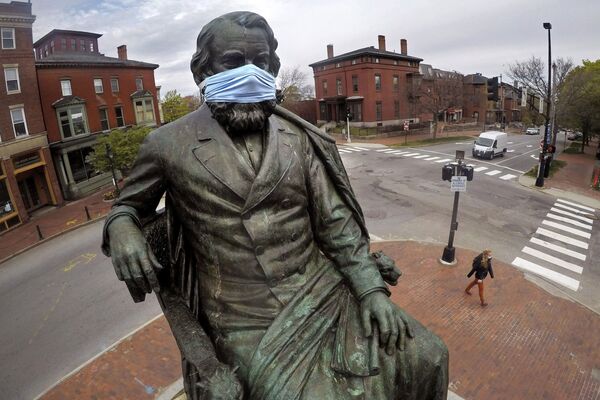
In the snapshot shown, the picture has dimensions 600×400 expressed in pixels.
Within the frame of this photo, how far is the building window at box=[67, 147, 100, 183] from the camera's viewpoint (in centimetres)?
2569

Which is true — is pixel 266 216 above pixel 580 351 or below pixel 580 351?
above

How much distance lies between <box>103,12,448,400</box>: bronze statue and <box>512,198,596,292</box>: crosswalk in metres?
10.5

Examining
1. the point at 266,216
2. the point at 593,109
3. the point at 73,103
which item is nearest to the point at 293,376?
the point at 266,216

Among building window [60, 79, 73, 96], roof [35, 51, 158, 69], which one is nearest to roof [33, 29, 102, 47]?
roof [35, 51, 158, 69]

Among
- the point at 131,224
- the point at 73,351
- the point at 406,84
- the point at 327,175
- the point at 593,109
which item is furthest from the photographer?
the point at 406,84

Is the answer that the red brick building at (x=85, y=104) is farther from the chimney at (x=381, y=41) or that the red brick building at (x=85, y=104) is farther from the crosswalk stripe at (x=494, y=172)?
the chimney at (x=381, y=41)

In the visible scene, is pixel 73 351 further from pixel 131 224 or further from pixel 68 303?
pixel 131 224

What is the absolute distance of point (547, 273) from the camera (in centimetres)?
1144

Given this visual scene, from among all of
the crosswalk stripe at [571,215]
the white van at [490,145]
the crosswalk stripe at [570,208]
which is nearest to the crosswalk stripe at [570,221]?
the crosswalk stripe at [571,215]

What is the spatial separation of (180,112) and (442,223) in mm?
36942

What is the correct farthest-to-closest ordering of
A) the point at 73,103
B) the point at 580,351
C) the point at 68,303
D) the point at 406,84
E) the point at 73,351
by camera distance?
the point at 406,84 < the point at 73,103 < the point at 68,303 < the point at 73,351 < the point at 580,351

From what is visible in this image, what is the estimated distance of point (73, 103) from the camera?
2520cm

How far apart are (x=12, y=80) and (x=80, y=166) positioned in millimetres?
7110

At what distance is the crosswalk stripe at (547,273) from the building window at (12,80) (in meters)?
24.0
